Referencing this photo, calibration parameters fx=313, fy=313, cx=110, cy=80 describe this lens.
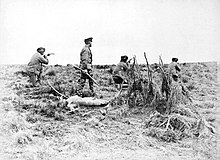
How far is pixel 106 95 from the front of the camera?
22.8 ft

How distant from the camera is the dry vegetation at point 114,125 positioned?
466 cm

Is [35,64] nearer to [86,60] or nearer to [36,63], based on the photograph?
[36,63]

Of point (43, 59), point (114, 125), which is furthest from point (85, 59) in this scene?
point (114, 125)

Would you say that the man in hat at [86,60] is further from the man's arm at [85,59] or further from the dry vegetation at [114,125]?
the dry vegetation at [114,125]

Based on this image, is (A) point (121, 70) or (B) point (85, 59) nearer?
(B) point (85, 59)

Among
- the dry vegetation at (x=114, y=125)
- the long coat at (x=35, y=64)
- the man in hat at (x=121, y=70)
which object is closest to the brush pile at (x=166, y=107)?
the dry vegetation at (x=114, y=125)

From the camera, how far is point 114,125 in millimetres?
5465

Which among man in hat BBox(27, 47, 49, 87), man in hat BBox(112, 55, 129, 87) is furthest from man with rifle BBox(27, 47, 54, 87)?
man in hat BBox(112, 55, 129, 87)

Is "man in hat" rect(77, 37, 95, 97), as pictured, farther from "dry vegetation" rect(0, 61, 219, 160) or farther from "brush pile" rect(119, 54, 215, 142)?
Answer: "brush pile" rect(119, 54, 215, 142)

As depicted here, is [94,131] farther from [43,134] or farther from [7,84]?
[7,84]

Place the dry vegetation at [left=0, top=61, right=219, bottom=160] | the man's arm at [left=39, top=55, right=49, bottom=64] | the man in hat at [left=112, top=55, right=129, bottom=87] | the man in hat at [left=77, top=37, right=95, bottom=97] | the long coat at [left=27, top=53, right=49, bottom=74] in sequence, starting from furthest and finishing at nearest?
1. the long coat at [left=27, top=53, right=49, bottom=74]
2. the man's arm at [left=39, top=55, right=49, bottom=64]
3. the man in hat at [left=112, top=55, right=129, bottom=87]
4. the man in hat at [left=77, top=37, right=95, bottom=97]
5. the dry vegetation at [left=0, top=61, right=219, bottom=160]

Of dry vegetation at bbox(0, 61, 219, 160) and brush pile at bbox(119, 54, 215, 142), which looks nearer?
dry vegetation at bbox(0, 61, 219, 160)

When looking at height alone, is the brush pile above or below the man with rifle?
below

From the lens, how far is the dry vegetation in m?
4.66
